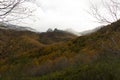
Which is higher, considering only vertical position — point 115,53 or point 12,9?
point 12,9

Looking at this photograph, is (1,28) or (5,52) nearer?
(1,28)

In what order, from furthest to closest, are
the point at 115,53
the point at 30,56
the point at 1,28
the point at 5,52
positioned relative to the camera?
the point at 30,56 → the point at 115,53 → the point at 5,52 → the point at 1,28

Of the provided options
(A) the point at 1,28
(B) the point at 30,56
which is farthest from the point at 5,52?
(B) the point at 30,56

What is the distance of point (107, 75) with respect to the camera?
9266 mm

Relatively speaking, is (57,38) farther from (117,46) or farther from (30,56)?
(117,46)

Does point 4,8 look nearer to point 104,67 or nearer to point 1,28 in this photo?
point 1,28

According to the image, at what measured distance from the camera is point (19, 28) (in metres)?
8.98

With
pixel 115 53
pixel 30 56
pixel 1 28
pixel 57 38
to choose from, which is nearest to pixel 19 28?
Result: pixel 1 28

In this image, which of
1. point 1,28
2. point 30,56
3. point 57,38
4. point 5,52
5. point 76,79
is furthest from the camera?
point 57,38

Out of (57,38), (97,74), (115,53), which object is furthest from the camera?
(57,38)

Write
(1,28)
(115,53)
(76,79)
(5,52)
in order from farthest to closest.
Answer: (115,53) → (5,52) → (76,79) → (1,28)

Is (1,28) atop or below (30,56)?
atop

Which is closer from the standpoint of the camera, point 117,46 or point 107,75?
point 107,75

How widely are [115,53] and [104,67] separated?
2.34 m
